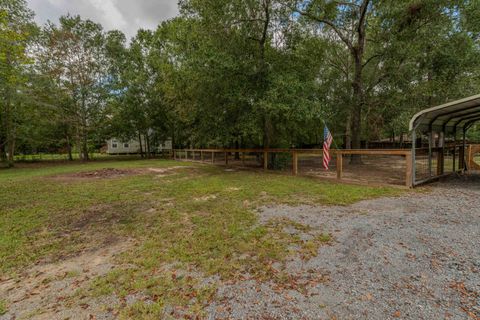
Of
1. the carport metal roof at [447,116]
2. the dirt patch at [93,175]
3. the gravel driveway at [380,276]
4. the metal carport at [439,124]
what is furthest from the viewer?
the dirt patch at [93,175]

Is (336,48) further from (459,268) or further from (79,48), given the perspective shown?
(79,48)

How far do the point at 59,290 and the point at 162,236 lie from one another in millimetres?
1429

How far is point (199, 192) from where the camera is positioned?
6.72 meters

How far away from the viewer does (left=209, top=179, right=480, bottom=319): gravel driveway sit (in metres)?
1.95

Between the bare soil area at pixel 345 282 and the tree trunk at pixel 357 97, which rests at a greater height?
the tree trunk at pixel 357 97

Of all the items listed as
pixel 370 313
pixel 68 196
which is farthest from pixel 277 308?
pixel 68 196

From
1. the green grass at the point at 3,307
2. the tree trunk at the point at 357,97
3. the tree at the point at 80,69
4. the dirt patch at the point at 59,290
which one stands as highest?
the tree at the point at 80,69

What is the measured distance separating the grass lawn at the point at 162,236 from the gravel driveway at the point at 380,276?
250 mm

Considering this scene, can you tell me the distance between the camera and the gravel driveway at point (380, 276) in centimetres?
195

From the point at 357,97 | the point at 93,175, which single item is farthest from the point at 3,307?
the point at 357,97

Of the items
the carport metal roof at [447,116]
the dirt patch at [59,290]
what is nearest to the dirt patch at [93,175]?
the dirt patch at [59,290]

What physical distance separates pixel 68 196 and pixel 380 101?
50.3ft

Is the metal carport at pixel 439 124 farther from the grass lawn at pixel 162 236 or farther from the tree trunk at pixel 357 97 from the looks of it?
the tree trunk at pixel 357 97

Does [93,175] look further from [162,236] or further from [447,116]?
[447,116]
